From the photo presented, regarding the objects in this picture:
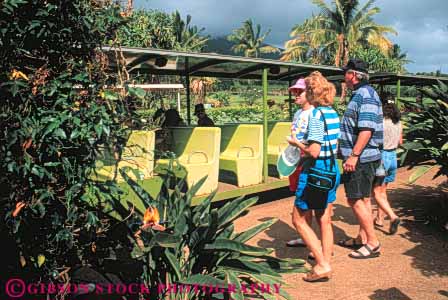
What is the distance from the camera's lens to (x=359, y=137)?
461 cm

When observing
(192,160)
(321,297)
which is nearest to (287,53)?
(192,160)

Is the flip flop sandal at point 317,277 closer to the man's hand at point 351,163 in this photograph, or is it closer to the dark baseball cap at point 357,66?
the man's hand at point 351,163

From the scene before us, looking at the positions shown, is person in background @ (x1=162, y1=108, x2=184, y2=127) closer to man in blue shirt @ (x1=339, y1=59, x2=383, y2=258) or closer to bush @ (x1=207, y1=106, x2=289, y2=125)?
man in blue shirt @ (x1=339, y1=59, x2=383, y2=258)

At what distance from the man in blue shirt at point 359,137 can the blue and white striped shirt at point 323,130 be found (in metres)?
0.49

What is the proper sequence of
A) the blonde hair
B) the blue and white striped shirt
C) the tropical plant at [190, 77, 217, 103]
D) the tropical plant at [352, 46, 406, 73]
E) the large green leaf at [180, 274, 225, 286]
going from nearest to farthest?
the large green leaf at [180, 274, 225, 286]
the blue and white striped shirt
the blonde hair
the tropical plant at [190, 77, 217, 103]
the tropical plant at [352, 46, 406, 73]

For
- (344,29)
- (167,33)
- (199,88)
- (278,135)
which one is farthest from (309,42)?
(278,135)

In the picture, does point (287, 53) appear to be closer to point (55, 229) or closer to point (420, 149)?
point (420, 149)

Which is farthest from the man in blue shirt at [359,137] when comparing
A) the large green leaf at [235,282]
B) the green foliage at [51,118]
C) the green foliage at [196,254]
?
the green foliage at [51,118]

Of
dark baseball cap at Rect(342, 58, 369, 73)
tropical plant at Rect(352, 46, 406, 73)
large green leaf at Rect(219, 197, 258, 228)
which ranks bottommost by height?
large green leaf at Rect(219, 197, 258, 228)

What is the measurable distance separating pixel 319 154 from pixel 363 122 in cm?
78

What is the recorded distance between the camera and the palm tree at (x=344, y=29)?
4188 cm

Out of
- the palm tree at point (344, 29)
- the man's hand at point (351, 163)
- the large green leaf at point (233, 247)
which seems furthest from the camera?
the palm tree at point (344, 29)

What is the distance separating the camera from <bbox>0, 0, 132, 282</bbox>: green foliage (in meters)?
2.61

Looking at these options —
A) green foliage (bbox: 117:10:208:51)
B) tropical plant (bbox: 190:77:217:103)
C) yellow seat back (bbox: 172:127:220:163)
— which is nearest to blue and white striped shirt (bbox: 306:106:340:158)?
yellow seat back (bbox: 172:127:220:163)
